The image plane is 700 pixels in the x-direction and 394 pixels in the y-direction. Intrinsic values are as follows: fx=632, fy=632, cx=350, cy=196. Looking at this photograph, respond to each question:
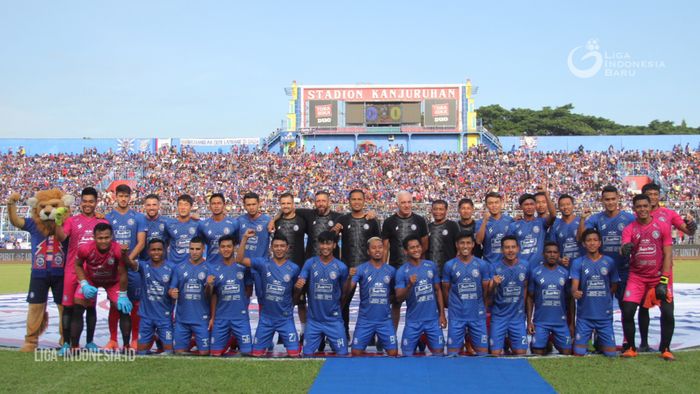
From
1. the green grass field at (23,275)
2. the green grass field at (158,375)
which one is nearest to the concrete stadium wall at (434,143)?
the green grass field at (23,275)

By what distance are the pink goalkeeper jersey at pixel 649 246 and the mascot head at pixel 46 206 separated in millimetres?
6737

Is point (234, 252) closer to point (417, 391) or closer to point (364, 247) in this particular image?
point (364, 247)

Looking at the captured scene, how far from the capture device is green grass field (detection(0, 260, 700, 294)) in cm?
1608

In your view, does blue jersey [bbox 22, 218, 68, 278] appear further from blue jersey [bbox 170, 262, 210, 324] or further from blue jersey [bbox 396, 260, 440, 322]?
blue jersey [bbox 396, 260, 440, 322]

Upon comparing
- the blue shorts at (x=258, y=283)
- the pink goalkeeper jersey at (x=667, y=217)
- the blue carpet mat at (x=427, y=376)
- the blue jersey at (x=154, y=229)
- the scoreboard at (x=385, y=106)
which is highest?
the scoreboard at (x=385, y=106)

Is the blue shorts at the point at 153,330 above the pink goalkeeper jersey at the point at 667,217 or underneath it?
underneath

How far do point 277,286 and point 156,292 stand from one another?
156cm

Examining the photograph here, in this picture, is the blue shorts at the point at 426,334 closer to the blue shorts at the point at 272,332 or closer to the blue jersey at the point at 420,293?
the blue jersey at the point at 420,293

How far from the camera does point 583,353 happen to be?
24.3 feet

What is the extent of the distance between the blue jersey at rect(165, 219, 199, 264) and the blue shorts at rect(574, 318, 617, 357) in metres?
5.04

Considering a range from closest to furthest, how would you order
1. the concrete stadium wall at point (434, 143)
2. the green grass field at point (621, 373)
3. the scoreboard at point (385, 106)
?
the green grass field at point (621, 373), the scoreboard at point (385, 106), the concrete stadium wall at point (434, 143)

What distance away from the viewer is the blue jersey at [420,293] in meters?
7.53

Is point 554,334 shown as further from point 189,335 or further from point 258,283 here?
point 189,335

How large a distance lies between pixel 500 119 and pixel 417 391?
57625 mm
